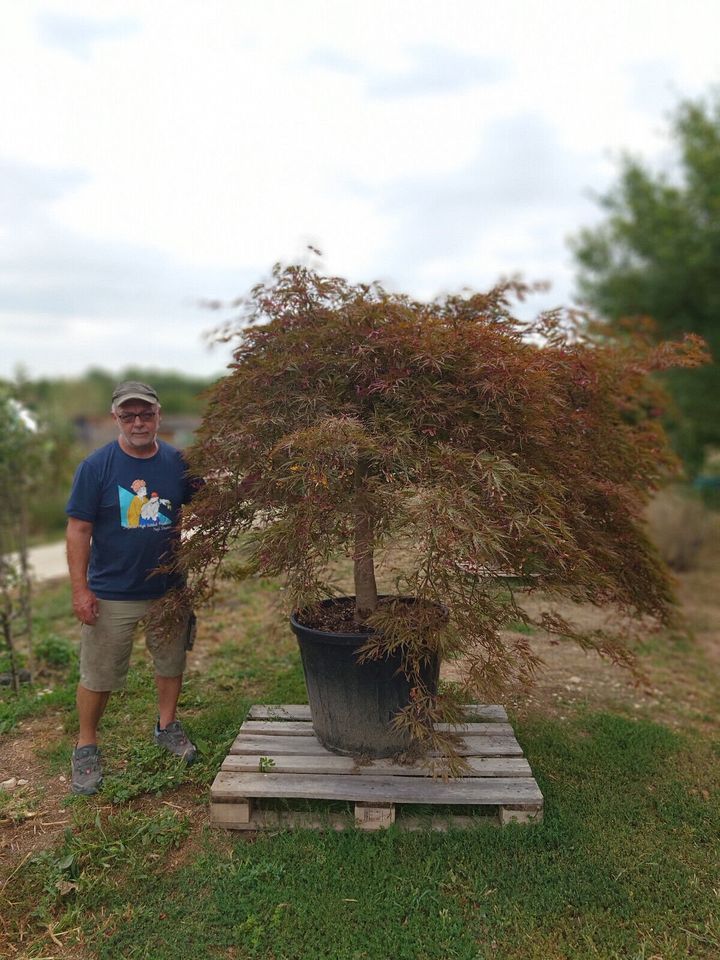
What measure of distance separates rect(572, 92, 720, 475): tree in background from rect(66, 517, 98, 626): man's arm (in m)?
10.1

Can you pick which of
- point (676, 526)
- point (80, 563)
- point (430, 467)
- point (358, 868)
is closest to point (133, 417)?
point (80, 563)

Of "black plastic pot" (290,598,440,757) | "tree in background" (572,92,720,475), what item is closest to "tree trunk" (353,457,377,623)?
"black plastic pot" (290,598,440,757)

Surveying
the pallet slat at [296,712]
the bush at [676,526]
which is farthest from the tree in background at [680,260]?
the pallet slat at [296,712]

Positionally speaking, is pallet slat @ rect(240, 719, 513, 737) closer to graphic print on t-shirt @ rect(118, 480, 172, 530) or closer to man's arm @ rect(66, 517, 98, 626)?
man's arm @ rect(66, 517, 98, 626)

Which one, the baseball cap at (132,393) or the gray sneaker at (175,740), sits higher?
the baseball cap at (132,393)

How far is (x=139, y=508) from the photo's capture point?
10.9 ft

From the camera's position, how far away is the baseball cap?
10.7ft

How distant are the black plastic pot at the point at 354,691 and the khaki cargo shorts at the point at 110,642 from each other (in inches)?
27.5

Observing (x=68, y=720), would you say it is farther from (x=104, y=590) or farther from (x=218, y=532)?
(x=218, y=532)

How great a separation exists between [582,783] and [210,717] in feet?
6.21

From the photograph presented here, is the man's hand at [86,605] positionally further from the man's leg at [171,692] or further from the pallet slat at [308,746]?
the pallet slat at [308,746]

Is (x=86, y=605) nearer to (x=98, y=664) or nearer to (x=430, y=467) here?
(x=98, y=664)

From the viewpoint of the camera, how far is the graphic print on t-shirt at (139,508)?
3.31 metres

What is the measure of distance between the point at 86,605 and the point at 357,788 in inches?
55.0
